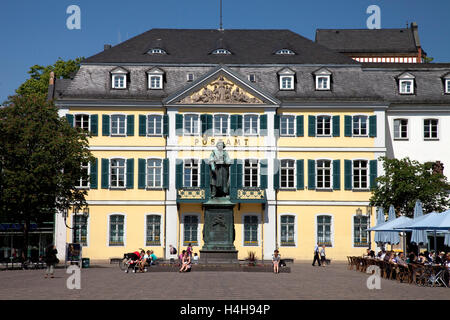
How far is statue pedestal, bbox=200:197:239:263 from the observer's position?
123 feet

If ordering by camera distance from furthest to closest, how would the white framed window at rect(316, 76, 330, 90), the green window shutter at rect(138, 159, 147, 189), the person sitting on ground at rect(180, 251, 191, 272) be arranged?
the white framed window at rect(316, 76, 330, 90), the green window shutter at rect(138, 159, 147, 189), the person sitting on ground at rect(180, 251, 191, 272)

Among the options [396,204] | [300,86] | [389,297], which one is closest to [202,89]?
[300,86]

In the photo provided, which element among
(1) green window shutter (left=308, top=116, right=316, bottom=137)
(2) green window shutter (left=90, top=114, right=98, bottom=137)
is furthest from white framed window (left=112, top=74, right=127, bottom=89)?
(1) green window shutter (left=308, top=116, right=316, bottom=137)

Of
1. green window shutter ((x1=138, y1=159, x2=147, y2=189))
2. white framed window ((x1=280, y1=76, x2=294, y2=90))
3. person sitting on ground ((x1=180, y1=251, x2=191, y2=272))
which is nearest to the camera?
person sitting on ground ((x1=180, y1=251, x2=191, y2=272))

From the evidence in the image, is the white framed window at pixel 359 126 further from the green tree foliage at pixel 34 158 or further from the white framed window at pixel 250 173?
the green tree foliage at pixel 34 158

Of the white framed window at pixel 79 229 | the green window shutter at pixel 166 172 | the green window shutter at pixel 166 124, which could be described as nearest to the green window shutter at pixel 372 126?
the green window shutter at pixel 166 124

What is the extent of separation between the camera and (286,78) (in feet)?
186

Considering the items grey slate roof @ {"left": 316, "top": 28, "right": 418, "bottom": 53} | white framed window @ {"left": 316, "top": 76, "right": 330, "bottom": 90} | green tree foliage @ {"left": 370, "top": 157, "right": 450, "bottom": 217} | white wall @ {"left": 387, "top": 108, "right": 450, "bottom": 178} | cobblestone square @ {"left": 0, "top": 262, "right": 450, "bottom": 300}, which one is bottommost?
cobblestone square @ {"left": 0, "top": 262, "right": 450, "bottom": 300}

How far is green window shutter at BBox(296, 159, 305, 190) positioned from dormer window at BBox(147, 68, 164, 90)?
10.5 m

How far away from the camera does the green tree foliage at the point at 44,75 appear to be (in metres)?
68.4

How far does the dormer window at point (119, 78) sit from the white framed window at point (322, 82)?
41.9ft

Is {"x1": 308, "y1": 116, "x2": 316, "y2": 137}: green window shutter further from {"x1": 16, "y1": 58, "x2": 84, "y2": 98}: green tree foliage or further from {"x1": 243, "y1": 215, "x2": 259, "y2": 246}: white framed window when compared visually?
{"x1": 16, "y1": 58, "x2": 84, "y2": 98}: green tree foliage

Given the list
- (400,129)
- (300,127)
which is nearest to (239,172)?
(300,127)

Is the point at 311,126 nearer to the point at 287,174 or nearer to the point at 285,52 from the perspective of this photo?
the point at 287,174
